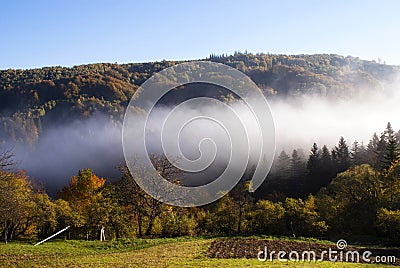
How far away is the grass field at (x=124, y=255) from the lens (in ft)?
55.0

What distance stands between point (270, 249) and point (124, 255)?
8396 mm

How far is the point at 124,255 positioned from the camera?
20.0 m

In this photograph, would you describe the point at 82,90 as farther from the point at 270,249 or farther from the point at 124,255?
the point at 270,249

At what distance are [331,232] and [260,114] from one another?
59.7 feet

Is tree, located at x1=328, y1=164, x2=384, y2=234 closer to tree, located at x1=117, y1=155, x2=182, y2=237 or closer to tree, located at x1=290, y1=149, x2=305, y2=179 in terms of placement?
tree, located at x1=117, y1=155, x2=182, y2=237

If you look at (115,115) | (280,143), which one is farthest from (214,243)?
(115,115)

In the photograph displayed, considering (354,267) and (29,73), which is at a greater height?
(29,73)

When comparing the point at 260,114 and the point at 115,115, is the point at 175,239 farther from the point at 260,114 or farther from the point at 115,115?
the point at 115,115

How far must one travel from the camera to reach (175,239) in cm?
2644

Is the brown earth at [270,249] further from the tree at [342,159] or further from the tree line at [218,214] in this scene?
the tree at [342,159]

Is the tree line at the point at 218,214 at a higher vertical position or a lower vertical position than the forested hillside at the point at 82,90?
lower
